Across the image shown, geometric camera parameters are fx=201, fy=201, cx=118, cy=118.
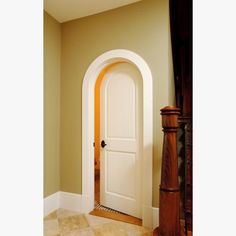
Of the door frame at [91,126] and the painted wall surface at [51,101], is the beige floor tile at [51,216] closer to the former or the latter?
the painted wall surface at [51,101]

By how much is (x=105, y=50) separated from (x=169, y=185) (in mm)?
1778

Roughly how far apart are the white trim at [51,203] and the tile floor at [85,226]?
6 cm

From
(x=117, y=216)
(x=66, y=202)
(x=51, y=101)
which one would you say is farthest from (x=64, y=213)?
(x=51, y=101)

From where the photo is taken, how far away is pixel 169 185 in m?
1.60

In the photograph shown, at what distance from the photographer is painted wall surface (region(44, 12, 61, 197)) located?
102 inches

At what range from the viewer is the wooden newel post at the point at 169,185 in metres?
1.58

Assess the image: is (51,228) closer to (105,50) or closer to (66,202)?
(66,202)

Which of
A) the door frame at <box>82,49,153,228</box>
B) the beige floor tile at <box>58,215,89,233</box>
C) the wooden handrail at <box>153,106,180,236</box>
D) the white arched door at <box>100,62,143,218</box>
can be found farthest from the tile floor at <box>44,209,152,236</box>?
the wooden handrail at <box>153,106,180,236</box>

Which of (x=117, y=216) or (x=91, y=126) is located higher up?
(x=91, y=126)

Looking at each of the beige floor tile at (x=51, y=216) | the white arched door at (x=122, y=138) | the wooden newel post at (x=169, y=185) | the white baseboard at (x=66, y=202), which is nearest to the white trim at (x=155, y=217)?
the white arched door at (x=122, y=138)
